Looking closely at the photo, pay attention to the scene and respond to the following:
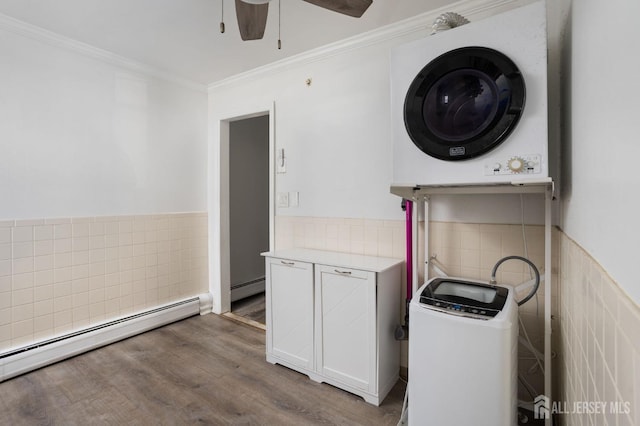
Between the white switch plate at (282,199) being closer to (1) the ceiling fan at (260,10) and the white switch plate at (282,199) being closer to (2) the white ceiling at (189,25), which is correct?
(2) the white ceiling at (189,25)

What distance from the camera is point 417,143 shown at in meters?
1.51

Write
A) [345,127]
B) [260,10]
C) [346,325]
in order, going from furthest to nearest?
[345,127], [346,325], [260,10]

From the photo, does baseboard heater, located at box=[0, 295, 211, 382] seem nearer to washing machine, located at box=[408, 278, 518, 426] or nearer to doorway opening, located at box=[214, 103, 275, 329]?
doorway opening, located at box=[214, 103, 275, 329]

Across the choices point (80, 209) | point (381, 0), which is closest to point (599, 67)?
point (381, 0)

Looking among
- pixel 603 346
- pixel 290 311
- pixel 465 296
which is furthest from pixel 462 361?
pixel 290 311

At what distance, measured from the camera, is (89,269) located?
101 inches

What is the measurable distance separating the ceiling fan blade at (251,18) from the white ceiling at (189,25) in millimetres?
375

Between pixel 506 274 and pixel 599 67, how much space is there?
4.43 ft

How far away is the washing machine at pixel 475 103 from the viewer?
1259 millimetres

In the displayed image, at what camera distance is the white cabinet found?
1888 mm

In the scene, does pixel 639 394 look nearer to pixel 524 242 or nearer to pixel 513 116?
pixel 513 116

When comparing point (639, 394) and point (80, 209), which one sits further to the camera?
point (80, 209)

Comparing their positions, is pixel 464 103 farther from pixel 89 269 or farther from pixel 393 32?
pixel 89 269

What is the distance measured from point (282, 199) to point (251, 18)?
4.91 ft
